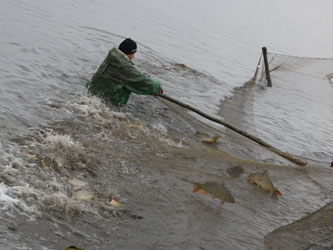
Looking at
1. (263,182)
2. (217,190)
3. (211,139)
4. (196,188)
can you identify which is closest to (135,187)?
(196,188)

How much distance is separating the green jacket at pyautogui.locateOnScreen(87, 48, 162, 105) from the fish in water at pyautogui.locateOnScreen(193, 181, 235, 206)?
2.10 m

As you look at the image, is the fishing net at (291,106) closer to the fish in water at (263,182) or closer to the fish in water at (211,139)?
the fish in water at (211,139)

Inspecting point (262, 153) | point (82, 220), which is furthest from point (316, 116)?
point (82, 220)

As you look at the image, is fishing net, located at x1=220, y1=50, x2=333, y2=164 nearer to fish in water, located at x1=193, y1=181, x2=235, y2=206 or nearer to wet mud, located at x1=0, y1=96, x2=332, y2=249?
wet mud, located at x1=0, y1=96, x2=332, y2=249

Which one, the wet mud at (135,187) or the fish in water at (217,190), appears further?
the fish in water at (217,190)

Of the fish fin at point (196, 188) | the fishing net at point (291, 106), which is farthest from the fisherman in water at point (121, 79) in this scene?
the fishing net at point (291, 106)

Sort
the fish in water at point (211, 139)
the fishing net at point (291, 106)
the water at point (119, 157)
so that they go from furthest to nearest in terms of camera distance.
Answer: the fishing net at point (291, 106), the fish in water at point (211, 139), the water at point (119, 157)

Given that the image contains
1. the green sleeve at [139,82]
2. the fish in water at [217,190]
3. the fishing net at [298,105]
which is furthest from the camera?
the fishing net at [298,105]

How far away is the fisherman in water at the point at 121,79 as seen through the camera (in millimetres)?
7254

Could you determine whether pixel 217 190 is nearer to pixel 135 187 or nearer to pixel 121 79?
pixel 135 187

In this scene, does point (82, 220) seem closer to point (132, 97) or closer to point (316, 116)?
point (132, 97)

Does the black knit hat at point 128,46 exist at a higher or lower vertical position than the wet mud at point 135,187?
higher

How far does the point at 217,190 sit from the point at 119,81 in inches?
111

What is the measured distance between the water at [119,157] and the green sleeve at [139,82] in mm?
562
